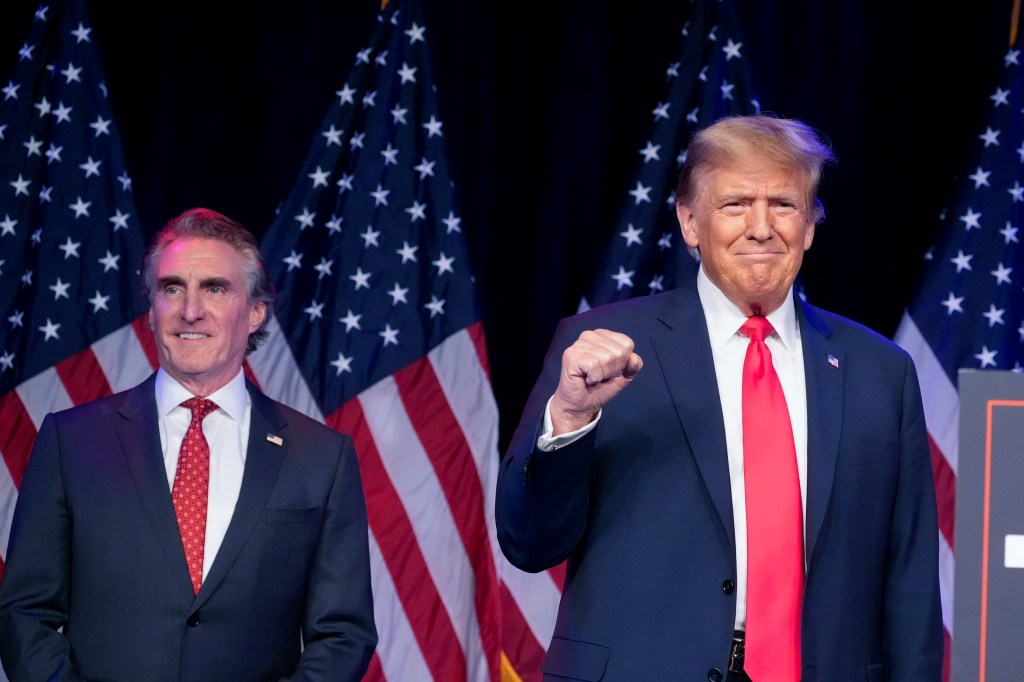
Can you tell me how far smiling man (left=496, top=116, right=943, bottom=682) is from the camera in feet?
5.93

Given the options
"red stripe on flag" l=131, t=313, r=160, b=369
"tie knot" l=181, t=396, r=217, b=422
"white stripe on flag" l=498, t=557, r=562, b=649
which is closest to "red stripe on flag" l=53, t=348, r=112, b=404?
"red stripe on flag" l=131, t=313, r=160, b=369

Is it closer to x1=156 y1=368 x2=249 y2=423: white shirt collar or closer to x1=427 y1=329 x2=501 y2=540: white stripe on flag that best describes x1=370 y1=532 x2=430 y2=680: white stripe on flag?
x1=427 y1=329 x2=501 y2=540: white stripe on flag

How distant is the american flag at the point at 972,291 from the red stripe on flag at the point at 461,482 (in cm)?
129

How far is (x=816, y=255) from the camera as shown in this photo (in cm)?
401

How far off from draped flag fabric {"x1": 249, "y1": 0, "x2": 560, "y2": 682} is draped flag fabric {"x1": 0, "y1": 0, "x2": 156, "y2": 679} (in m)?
0.43

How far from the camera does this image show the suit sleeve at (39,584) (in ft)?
7.46

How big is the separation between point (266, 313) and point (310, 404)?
821 millimetres

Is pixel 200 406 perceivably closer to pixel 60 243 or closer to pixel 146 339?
pixel 146 339

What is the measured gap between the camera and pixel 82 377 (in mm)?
3547

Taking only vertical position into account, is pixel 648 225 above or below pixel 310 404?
above

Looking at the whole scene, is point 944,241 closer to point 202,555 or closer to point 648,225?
point 648,225

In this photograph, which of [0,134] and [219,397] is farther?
[0,134]

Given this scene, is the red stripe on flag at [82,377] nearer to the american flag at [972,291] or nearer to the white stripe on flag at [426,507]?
the white stripe on flag at [426,507]

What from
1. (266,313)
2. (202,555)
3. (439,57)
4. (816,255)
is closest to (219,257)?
(266,313)
